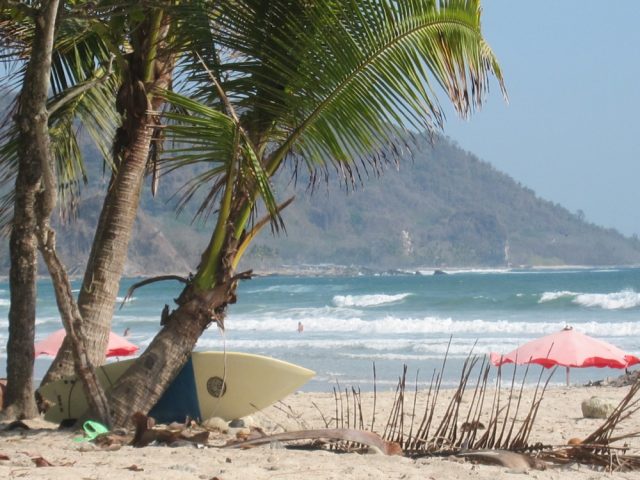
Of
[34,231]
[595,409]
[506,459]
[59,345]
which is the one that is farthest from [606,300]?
[34,231]

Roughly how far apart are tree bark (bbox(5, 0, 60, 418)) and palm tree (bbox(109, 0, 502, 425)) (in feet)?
1.91

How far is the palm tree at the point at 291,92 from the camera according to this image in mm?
5332

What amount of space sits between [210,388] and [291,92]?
6.23ft

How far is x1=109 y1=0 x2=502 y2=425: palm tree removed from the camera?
5.33m

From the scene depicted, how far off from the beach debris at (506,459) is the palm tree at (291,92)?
5.19ft

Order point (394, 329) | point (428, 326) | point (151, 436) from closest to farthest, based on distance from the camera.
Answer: point (151, 436) < point (394, 329) < point (428, 326)

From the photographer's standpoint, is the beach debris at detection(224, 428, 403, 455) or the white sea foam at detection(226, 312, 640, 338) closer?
the beach debris at detection(224, 428, 403, 455)

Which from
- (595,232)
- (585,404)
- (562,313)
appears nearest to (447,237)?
(595,232)

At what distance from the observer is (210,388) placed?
242 inches

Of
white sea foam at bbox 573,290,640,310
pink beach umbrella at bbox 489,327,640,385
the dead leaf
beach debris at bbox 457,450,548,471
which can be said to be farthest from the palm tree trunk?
white sea foam at bbox 573,290,640,310

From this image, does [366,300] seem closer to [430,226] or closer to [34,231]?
[34,231]

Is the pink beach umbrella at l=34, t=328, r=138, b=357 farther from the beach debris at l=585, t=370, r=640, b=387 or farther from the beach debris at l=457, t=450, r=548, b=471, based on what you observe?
the beach debris at l=457, t=450, r=548, b=471

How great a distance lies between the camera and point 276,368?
6.31 m

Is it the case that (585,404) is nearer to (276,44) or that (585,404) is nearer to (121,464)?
(276,44)
